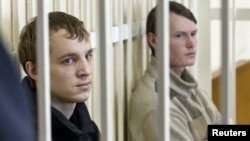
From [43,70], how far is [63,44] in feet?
1.91

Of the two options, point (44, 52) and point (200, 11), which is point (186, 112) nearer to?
point (200, 11)

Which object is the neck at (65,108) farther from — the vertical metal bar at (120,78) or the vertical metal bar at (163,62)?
the vertical metal bar at (163,62)

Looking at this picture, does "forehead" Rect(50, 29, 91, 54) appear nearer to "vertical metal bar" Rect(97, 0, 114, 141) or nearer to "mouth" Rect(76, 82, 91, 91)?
"mouth" Rect(76, 82, 91, 91)

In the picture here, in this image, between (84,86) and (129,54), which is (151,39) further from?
(84,86)

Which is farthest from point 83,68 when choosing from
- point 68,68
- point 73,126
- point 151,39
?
point 151,39

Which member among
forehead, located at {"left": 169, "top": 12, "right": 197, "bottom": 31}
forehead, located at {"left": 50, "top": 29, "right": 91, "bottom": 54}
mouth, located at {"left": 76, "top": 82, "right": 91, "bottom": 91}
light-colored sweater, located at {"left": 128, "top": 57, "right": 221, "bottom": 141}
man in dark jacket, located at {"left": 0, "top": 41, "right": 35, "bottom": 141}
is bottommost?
light-colored sweater, located at {"left": 128, "top": 57, "right": 221, "bottom": 141}

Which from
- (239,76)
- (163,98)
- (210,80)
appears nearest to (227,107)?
(163,98)

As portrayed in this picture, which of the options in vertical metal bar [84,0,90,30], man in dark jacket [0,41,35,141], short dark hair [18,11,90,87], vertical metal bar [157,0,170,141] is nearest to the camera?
man in dark jacket [0,41,35,141]

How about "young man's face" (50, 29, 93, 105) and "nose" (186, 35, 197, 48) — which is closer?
"young man's face" (50, 29, 93, 105)

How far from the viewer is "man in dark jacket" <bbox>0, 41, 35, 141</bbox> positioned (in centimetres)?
56

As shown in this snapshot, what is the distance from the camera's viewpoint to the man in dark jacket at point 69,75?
1221 mm

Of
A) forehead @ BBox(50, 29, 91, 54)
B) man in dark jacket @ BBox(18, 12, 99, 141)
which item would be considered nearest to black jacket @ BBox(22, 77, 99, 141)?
man in dark jacket @ BBox(18, 12, 99, 141)

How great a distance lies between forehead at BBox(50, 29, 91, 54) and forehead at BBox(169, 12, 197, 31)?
53 cm

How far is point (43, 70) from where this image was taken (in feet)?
2.29
